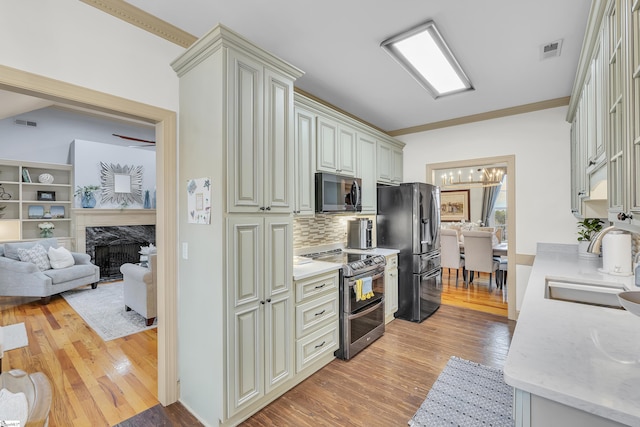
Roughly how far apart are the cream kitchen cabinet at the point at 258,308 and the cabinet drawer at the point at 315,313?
0.10m

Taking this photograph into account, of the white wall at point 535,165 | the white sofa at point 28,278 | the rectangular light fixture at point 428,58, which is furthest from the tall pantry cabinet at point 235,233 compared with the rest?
the white sofa at point 28,278

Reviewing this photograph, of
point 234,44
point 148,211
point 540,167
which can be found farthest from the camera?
point 148,211

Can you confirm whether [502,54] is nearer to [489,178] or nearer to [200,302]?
[200,302]

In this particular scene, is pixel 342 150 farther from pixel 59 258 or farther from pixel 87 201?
pixel 87 201

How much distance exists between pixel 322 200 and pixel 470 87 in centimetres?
204

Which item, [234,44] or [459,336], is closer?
[234,44]

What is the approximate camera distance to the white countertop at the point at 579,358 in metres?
0.75

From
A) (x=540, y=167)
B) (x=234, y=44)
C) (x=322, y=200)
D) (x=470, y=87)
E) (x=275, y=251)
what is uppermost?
(x=470, y=87)

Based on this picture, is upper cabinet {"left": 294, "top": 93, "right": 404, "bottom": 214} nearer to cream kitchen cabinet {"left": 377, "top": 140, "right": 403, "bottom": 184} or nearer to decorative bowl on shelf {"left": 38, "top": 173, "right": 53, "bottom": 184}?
cream kitchen cabinet {"left": 377, "top": 140, "right": 403, "bottom": 184}

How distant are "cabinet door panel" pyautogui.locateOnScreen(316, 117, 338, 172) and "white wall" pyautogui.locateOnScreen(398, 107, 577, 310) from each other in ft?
7.09

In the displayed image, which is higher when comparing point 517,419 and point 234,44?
point 234,44

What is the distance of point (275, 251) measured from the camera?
2.16 meters

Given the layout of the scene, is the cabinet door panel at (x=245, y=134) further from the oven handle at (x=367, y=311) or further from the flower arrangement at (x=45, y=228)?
the flower arrangement at (x=45, y=228)

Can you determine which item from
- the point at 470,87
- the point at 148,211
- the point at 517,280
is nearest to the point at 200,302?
the point at 470,87
